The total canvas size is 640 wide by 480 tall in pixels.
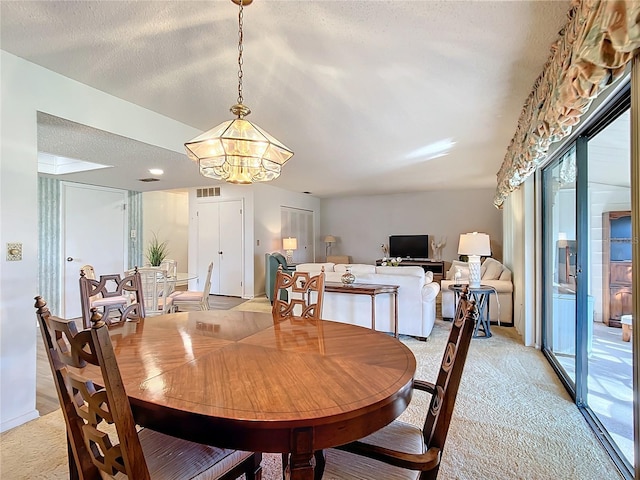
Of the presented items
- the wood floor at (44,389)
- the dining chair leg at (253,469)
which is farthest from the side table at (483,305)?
the wood floor at (44,389)

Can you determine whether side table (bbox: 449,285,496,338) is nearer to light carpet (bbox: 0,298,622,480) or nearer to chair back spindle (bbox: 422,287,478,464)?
light carpet (bbox: 0,298,622,480)

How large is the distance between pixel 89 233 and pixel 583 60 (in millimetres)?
6075

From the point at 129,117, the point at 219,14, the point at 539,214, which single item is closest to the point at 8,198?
the point at 129,117

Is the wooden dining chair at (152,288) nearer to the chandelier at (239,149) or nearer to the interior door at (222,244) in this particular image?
the chandelier at (239,149)

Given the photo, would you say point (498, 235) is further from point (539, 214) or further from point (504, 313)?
point (539, 214)

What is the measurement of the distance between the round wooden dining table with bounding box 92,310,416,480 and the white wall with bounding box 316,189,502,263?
7132 mm

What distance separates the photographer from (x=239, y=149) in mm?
2012

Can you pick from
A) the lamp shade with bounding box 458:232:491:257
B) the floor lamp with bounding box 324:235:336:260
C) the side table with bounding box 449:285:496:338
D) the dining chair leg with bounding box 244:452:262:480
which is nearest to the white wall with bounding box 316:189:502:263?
the floor lamp with bounding box 324:235:336:260

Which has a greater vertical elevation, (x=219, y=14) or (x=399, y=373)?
(x=219, y=14)

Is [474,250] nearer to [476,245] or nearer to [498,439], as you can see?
[476,245]

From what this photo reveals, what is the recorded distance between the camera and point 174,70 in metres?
2.33

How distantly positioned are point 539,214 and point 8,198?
15.2 ft

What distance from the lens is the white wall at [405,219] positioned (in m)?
7.86

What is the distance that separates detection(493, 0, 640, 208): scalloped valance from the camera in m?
1.07
